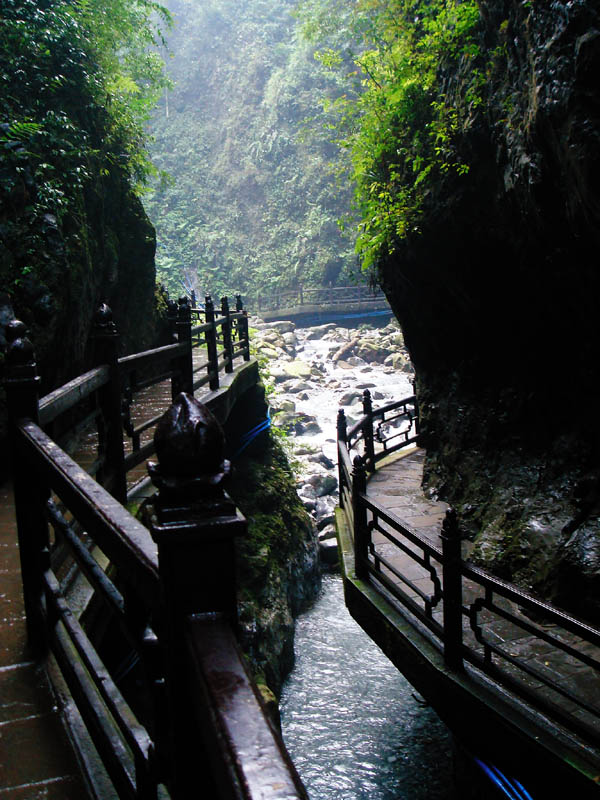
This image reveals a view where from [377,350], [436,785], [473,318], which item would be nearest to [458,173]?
[473,318]

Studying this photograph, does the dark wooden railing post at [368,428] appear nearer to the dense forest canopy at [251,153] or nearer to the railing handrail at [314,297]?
the dense forest canopy at [251,153]

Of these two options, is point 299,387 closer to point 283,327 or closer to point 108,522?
point 283,327

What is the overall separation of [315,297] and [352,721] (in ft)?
101

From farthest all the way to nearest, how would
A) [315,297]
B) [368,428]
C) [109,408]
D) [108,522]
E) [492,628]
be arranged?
[315,297] < [368,428] < [492,628] < [109,408] < [108,522]

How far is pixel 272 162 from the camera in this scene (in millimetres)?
42812

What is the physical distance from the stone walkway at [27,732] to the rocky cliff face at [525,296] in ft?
14.6

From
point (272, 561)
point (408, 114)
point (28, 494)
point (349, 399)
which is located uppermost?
point (408, 114)

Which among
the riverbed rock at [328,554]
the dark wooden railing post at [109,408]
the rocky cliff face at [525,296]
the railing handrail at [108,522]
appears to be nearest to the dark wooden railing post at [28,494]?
the railing handrail at [108,522]

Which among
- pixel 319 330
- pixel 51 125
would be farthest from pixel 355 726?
pixel 319 330

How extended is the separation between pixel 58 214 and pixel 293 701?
713 centimetres

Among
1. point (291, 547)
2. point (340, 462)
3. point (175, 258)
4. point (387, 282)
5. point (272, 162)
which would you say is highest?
point (272, 162)

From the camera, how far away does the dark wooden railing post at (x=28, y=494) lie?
283 centimetres

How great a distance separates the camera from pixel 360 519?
6344 mm

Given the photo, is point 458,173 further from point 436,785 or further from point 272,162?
point 272,162
